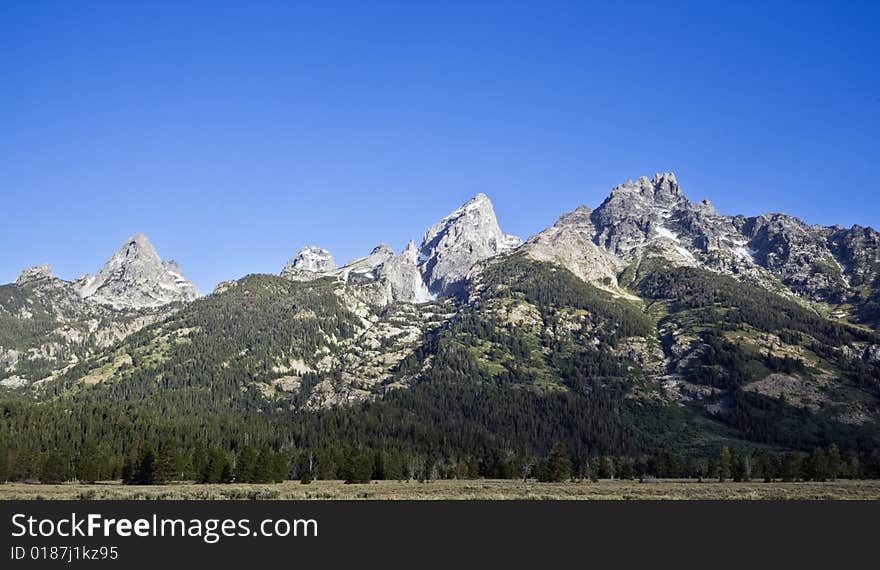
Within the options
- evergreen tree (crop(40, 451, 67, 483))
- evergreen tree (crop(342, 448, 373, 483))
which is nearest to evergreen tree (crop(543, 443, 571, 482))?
evergreen tree (crop(342, 448, 373, 483))

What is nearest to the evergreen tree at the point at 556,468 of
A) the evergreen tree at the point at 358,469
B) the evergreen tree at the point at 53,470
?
the evergreen tree at the point at 358,469

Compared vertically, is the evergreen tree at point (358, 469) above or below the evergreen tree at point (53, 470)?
below

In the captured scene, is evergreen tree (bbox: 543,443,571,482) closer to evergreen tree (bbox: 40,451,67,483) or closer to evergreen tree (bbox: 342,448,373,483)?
evergreen tree (bbox: 342,448,373,483)

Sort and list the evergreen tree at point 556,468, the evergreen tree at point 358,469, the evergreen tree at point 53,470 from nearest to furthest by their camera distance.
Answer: the evergreen tree at point 53,470
the evergreen tree at point 358,469
the evergreen tree at point 556,468

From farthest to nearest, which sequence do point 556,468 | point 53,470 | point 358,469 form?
point 556,468, point 358,469, point 53,470

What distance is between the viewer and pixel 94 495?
336 feet

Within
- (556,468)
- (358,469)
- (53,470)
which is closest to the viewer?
(53,470)

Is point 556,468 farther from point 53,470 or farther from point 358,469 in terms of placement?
point 53,470

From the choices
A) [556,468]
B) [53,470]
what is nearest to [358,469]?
[556,468]

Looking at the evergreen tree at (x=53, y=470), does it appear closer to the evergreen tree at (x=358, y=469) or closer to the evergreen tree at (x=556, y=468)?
the evergreen tree at (x=358, y=469)
